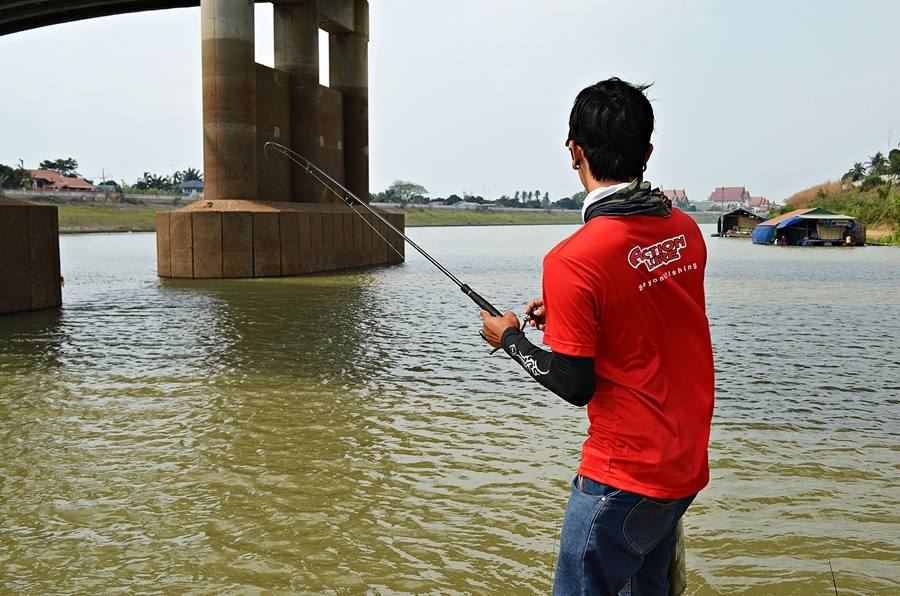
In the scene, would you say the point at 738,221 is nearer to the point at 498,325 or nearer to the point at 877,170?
the point at 877,170

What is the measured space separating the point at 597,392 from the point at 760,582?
7.63 feet

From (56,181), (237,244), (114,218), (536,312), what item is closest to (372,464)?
(536,312)

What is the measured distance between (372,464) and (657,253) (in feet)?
13.2

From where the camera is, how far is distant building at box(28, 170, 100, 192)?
120 metres

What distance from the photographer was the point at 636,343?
2.30 m

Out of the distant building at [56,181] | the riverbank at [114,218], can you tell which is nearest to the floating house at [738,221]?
the riverbank at [114,218]

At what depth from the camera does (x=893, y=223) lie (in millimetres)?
59500

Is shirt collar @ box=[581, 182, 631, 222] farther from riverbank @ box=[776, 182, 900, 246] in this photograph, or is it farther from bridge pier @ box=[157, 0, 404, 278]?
riverbank @ box=[776, 182, 900, 246]

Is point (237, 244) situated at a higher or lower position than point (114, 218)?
lower

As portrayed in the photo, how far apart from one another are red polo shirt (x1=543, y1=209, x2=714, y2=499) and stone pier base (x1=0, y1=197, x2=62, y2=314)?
45.7ft

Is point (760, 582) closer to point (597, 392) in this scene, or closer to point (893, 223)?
point (597, 392)

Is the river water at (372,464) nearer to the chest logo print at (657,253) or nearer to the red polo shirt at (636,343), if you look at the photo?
the red polo shirt at (636,343)

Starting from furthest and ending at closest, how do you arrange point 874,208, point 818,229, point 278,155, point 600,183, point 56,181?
point 56,181, point 874,208, point 818,229, point 278,155, point 600,183

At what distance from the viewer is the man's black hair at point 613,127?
232cm
